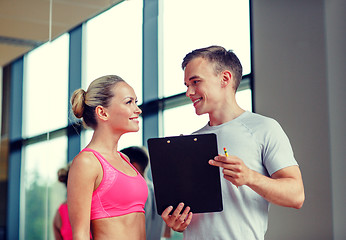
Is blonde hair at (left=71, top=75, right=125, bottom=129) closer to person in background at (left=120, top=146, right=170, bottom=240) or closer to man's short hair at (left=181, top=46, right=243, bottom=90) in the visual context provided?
man's short hair at (left=181, top=46, right=243, bottom=90)

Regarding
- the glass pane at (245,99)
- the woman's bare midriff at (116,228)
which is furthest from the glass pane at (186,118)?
the woman's bare midriff at (116,228)

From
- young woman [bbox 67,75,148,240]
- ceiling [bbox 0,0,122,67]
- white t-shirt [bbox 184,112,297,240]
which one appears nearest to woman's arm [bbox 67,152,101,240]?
young woman [bbox 67,75,148,240]

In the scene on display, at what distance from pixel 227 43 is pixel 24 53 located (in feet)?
5.21

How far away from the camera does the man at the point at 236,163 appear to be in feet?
5.12

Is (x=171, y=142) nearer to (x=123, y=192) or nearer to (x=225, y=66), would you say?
(x=123, y=192)

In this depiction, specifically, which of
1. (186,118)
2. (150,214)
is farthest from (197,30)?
(150,214)

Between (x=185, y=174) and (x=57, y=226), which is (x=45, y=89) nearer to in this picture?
(x=57, y=226)

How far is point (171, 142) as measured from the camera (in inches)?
63.6

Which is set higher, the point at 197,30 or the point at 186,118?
the point at 197,30

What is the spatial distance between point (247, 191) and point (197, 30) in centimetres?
161

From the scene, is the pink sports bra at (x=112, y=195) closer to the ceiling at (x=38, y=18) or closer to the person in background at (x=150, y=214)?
the person in background at (x=150, y=214)

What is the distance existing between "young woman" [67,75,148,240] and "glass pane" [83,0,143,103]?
1556 mm

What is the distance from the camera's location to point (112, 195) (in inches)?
68.4

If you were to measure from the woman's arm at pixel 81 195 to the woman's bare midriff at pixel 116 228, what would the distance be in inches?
2.8
